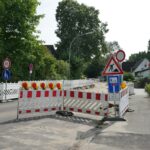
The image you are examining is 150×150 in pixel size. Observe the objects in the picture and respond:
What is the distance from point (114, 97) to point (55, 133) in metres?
3.92

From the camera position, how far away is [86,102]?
1457 cm

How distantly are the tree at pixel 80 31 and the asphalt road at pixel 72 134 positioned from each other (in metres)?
58.1

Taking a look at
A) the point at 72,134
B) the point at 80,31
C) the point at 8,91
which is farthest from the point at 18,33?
the point at 80,31

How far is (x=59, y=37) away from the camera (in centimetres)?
7425

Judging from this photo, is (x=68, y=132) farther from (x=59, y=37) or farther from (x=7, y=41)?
(x=59, y=37)

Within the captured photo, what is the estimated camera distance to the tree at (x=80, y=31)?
237 feet

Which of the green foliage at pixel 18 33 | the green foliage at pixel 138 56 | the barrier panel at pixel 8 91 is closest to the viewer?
the barrier panel at pixel 8 91

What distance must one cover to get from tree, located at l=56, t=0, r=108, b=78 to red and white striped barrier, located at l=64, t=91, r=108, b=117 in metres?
55.9

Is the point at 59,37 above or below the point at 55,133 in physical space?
above

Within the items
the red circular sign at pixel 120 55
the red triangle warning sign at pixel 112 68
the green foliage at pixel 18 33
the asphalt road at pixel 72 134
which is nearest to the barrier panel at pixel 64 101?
the asphalt road at pixel 72 134

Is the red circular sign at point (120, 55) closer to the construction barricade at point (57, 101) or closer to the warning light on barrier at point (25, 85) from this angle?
the construction barricade at point (57, 101)

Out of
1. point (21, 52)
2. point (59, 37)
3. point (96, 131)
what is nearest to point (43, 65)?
point (21, 52)

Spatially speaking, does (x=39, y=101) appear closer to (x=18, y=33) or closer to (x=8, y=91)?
(x=8, y=91)

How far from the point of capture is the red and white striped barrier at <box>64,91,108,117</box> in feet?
46.1
